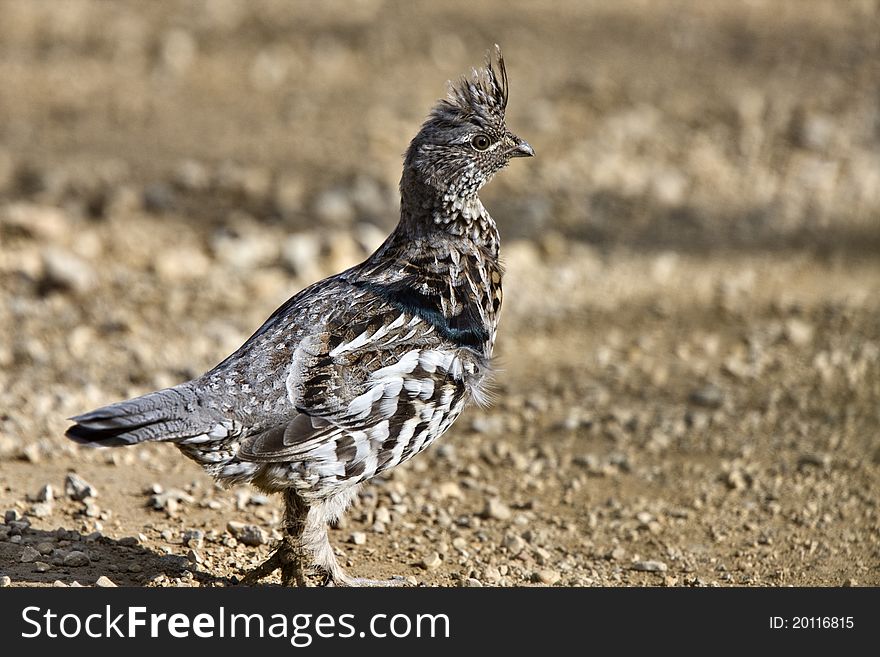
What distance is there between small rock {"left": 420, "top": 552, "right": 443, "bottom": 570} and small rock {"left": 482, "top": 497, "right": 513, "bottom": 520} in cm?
67

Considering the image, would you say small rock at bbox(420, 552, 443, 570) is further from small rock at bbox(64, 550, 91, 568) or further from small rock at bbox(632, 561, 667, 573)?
small rock at bbox(64, 550, 91, 568)

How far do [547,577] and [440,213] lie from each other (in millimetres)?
2018

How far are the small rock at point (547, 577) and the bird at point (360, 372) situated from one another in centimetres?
80

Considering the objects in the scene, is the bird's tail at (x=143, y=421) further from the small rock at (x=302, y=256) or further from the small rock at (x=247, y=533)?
the small rock at (x=302, y=256)

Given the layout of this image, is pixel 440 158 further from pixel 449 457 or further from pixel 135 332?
pixel 135 332

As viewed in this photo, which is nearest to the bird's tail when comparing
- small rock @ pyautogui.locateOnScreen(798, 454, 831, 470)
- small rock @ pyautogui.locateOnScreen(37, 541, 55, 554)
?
small rock @ pyautogui.locateOnScreen(37, 541, 55, 554)

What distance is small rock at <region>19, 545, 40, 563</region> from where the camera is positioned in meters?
5.74

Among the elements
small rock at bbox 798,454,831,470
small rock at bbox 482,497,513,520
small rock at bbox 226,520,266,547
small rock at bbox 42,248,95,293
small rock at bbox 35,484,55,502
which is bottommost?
small rock at bbox 226,520,266,547

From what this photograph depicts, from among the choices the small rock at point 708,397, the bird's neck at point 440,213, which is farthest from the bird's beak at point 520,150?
the small rock at point 708,397

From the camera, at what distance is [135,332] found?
29.1ft

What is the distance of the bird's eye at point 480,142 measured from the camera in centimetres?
633

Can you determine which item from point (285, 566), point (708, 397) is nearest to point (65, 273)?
point (285, 566)

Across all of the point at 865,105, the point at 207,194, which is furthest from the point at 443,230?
the point at 865,105

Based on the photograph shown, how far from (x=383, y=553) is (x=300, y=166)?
19.4 feet
